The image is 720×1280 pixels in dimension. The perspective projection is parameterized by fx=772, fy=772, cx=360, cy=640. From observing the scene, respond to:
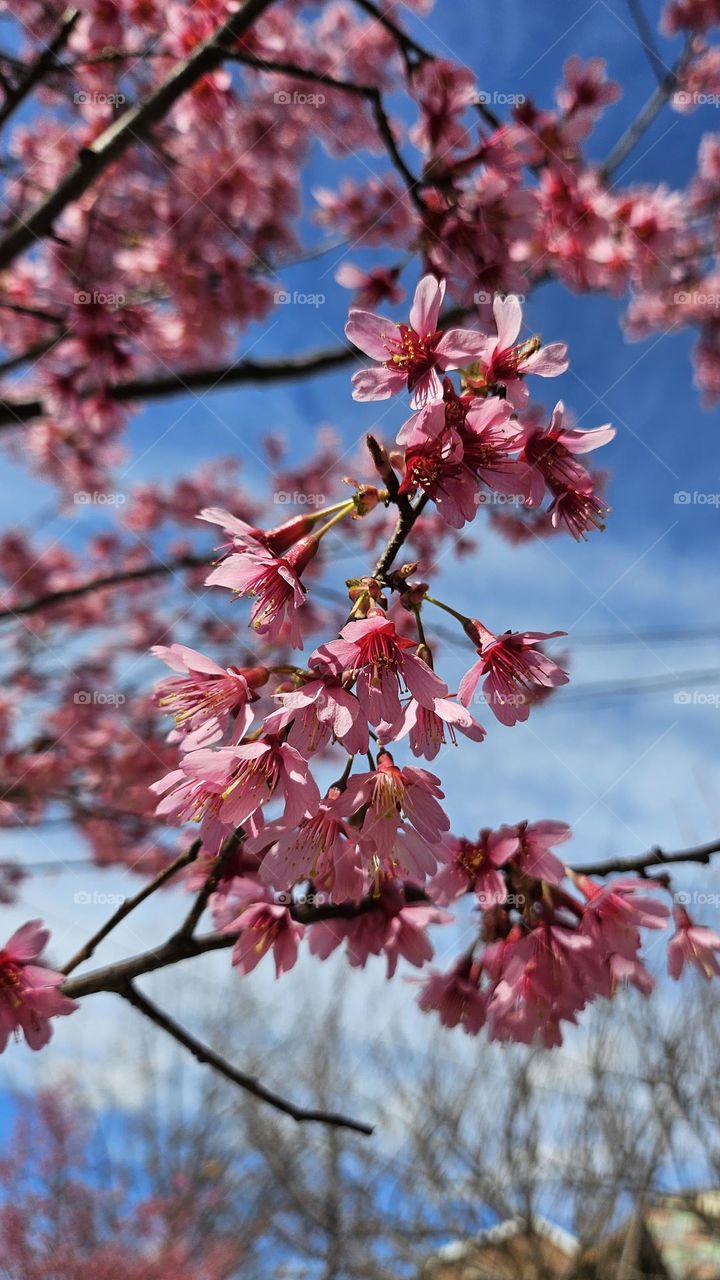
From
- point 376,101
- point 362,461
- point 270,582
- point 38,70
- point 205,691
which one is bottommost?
point 205,691

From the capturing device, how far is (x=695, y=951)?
1.64 m

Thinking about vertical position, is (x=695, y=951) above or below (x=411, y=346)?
below

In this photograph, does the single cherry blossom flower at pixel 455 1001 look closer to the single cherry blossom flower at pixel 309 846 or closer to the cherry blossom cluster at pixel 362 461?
the cherry blossom cluster at pixel 362 461

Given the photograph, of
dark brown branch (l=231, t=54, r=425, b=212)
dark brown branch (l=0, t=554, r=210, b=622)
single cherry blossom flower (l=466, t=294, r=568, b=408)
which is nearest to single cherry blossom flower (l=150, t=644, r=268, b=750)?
single cherry blossom flower (l=466, t=294, r=568, b=408)

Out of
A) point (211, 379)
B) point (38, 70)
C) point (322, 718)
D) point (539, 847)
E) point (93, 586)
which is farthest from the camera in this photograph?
point (93, 586)

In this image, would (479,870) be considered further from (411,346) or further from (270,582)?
(411,346)

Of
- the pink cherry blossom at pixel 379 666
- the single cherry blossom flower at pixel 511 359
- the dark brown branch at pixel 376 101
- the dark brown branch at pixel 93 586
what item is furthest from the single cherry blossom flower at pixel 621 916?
the dark brown branch at pixel 93 586

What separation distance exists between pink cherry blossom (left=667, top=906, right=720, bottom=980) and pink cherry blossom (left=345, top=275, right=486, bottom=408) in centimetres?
128

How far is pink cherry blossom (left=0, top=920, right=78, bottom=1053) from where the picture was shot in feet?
4.32

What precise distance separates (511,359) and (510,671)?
49 centimetres

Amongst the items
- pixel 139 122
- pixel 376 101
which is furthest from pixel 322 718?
pixel 139 122

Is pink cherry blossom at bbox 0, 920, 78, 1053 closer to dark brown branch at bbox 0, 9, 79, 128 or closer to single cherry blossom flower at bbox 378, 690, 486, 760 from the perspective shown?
single cherry blossom flower at bbox 378, 690, 486, 760

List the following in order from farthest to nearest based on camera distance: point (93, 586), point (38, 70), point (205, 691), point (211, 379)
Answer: point (93, 586)
point (211, 379)
point (38, 70)
point (205, 691)

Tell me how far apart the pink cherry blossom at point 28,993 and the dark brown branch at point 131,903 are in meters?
0.05
